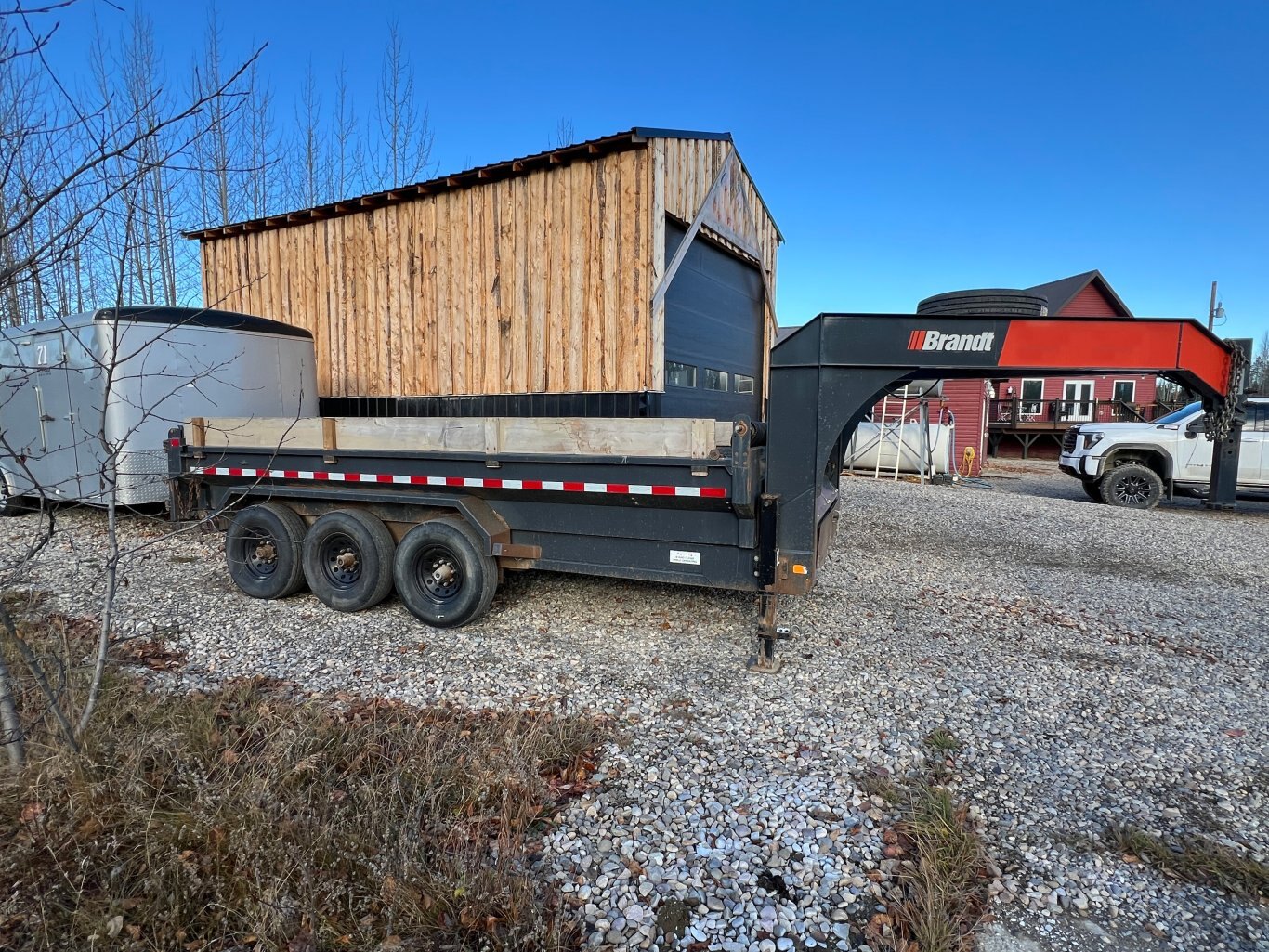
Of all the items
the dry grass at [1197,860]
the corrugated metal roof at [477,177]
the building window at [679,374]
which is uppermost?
the corrugated metal roof at [477,177]

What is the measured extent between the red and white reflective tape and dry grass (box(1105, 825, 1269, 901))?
237 cm

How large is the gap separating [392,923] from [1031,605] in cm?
552

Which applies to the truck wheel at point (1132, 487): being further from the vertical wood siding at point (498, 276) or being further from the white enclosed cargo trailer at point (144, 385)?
the white enclosed cargo trailer at point (144, 385)

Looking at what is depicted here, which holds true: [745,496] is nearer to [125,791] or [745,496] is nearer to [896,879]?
[896,879]

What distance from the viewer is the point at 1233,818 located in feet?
8.96

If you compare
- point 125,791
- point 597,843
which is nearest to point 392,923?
point 597,843

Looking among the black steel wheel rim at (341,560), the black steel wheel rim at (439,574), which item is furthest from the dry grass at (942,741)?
the black steel wheel rim at (341,560)

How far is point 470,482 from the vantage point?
468 cm

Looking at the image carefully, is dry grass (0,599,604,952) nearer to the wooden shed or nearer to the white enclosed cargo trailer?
the wooden shed

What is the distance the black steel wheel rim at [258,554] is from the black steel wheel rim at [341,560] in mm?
549

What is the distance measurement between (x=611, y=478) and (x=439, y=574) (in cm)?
158

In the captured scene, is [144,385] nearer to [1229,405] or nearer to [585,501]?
[585,501]

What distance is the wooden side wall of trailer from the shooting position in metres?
7.24

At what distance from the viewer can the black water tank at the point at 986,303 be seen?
14.6 ft
